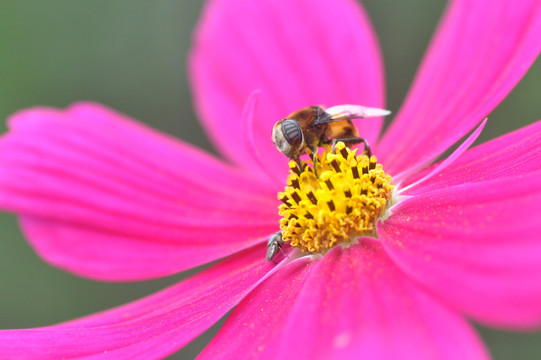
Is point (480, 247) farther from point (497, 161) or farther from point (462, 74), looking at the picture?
point (462, 74)

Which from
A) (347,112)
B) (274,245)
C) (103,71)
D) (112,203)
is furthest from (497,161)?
(103,71)

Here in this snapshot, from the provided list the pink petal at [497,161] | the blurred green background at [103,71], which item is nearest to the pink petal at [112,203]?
the pink petal at [497,161]

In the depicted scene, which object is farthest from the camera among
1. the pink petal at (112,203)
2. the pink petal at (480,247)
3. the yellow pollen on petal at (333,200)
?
the pink petal at (112,203)

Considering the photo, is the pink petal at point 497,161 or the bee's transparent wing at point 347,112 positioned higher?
the bee's transparent wing at point 347,112

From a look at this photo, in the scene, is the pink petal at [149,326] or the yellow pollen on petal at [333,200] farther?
the yellow pollen on petal at [333,200]

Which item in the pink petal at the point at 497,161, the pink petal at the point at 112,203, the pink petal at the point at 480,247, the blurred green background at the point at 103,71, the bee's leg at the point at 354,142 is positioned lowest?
the pink petal at the point at 480,247

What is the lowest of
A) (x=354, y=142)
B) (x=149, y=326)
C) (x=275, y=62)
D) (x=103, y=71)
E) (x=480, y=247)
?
(x=480, y=247)

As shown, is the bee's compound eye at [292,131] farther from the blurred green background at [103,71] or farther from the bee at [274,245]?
the blurred green background at [103,71]
